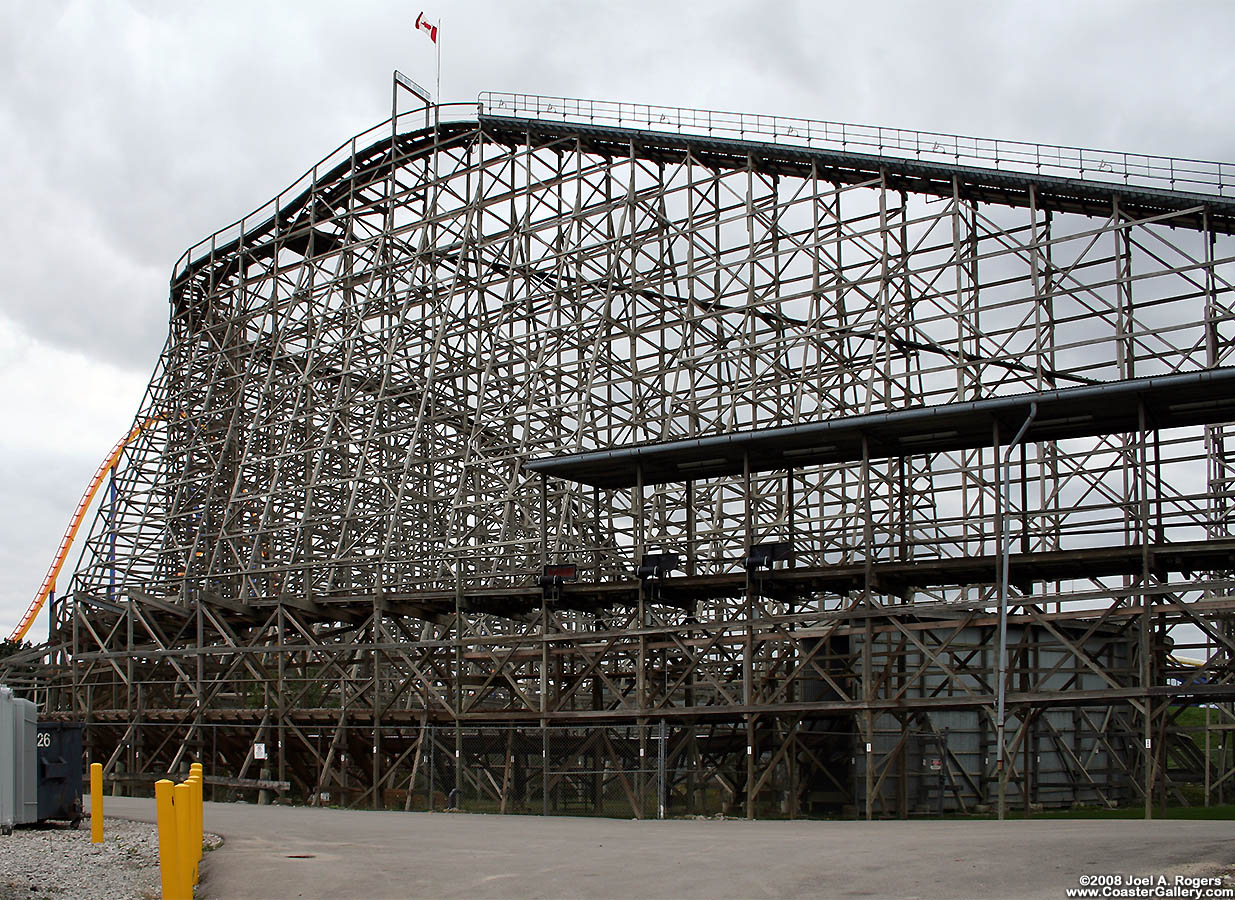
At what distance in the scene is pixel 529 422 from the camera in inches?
1308

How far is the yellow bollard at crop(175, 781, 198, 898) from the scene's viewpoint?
11.2m

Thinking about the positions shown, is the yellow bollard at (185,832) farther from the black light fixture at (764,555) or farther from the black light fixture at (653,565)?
the black light fixture at (653,565)

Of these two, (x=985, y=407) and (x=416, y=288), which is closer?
(x=985, y=407)

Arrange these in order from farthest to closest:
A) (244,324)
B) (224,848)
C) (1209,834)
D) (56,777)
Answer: (244,324), (56,777), (224,848), (1209,834)

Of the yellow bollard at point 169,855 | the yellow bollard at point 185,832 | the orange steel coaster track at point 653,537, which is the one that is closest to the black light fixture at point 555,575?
the orange steel coaster track at point 653,537

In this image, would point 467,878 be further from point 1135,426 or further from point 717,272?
point 717,272

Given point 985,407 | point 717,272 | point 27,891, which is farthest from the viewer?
point 717,272

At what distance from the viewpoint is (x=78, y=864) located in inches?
591

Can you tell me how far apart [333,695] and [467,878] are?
34925mm

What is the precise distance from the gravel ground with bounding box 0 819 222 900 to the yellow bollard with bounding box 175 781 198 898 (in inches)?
54.6

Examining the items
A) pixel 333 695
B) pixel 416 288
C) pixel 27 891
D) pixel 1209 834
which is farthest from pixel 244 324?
pixel 1209 834

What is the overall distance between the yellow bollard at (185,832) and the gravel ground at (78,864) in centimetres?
139

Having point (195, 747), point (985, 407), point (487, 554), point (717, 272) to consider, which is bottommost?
point (195, 747)

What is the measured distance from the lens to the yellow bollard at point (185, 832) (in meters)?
11.2
